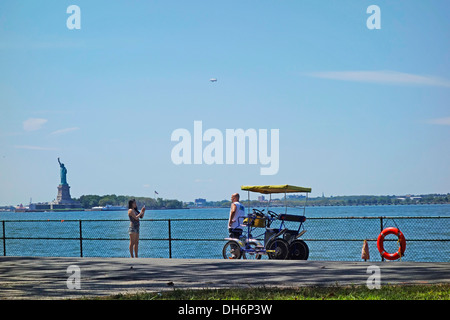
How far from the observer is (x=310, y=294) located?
443 inches

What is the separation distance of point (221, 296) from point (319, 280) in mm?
3113

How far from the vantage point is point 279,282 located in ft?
44.0

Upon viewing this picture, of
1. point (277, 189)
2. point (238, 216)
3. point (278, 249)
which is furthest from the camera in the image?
point (277, 189)

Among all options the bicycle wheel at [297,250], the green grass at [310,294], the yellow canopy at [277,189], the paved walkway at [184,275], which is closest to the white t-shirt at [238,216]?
the yellow canopy at [277,189]

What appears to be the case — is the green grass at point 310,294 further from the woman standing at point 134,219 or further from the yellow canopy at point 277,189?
the woman standing at point 134,219

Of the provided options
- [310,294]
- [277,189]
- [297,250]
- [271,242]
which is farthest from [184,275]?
[277,189]

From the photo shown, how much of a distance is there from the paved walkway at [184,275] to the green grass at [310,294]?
34.9 inches

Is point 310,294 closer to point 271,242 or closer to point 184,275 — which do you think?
point 184,275

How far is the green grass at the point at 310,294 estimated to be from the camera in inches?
425

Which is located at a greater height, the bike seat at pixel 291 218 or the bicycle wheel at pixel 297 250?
the bike seat at pixel 291 218

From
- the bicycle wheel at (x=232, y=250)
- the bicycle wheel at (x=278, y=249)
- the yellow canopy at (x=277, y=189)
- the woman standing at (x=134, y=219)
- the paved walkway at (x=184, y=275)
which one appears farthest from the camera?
the woman standing at (x=134, y=219)

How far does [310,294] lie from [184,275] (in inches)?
184
